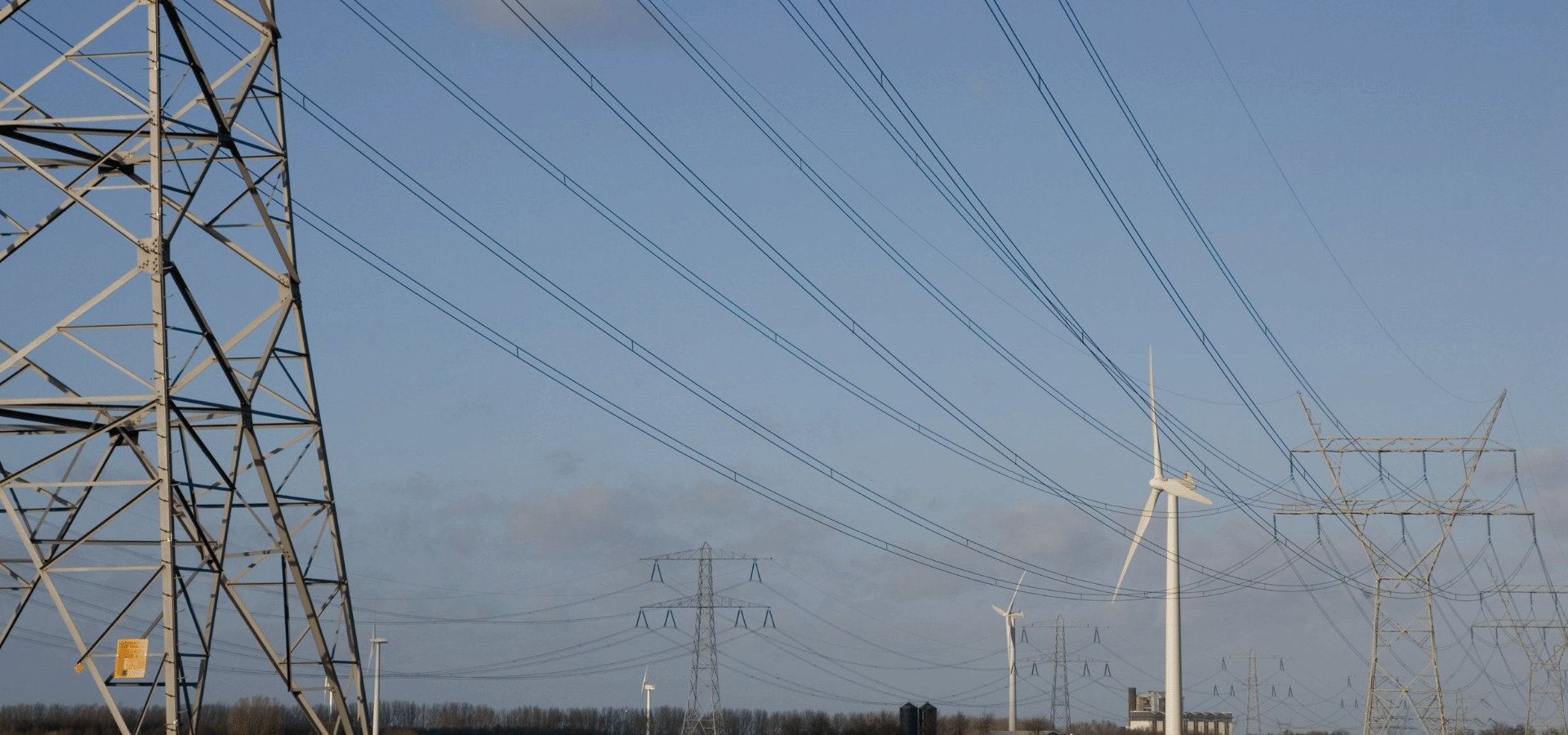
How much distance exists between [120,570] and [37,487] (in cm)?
224

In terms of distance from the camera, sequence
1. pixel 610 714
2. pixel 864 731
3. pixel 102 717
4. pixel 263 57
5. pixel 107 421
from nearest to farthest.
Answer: pixel 107 421, pixel 263 57, pixel 102 717, pixel 864 731, pixel 610 714

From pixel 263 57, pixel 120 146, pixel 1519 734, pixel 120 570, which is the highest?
pixel 263 57

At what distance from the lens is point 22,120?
918 inches

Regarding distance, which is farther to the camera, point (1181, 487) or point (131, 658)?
point (1181, 487)

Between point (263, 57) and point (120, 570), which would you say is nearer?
point (120, 570)

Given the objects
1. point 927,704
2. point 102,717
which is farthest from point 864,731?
point 927,704

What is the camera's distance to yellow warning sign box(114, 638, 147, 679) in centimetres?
2251

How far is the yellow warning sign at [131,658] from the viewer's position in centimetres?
2251

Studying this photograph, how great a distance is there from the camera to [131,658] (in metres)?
22.6

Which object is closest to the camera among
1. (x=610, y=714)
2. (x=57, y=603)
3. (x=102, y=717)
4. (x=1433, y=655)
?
(x=57, y=603)

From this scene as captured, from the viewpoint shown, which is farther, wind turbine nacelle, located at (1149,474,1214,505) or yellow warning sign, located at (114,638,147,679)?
wind turbine nacelle, located at (1149,474,1214,505)

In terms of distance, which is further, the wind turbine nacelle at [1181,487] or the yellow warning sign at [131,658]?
the wind turbine nacelle at [1181,487]

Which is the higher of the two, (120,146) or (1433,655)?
(120,146)

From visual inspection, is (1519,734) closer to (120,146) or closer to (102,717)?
(102,717)
